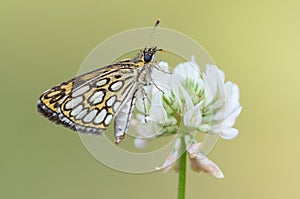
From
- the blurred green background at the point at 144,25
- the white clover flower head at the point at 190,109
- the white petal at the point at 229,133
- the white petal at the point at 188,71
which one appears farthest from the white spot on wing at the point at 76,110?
the blurred green background at the point at 144,25

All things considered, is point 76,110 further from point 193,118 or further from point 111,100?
point 193,118

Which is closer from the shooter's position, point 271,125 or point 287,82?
point 271,125

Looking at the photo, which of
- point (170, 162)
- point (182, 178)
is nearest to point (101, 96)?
point (170, 162)

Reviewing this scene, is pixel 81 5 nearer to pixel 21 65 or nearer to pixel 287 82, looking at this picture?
pixel 21 65

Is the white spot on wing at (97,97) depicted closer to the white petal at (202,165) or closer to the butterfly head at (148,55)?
the butterfly head at (148,55)

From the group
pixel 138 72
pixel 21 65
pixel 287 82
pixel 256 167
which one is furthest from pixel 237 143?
pixel 138 72

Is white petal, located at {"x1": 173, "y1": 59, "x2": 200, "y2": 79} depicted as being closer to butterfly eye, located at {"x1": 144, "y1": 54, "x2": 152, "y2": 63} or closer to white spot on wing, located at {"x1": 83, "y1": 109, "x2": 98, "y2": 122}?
butterfly eye, located at {"x1": 144, "y1": 54, "x2": 152, "y2": 63}

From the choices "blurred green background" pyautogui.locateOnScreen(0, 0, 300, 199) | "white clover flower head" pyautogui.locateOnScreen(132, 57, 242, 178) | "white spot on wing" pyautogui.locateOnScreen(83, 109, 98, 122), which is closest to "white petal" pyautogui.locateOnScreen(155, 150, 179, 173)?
"white clover flower head" pyautogui.locateOnScreen(132, 57, 242, 178)
